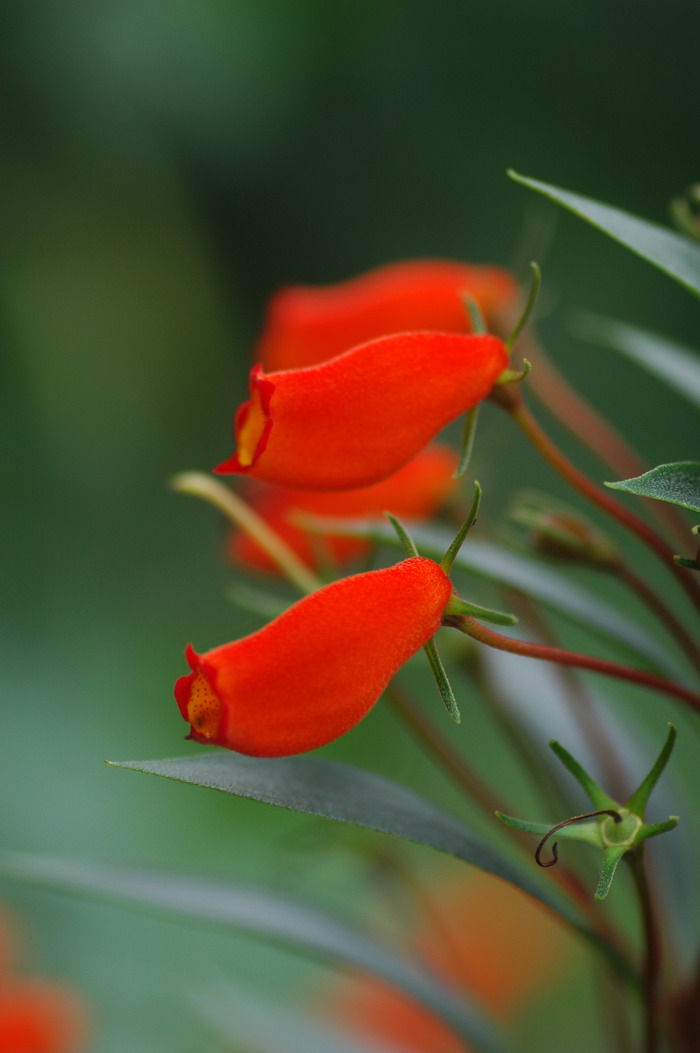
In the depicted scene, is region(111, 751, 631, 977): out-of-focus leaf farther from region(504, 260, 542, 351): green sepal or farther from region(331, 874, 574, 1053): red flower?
region(331, 874, 574, 1053): red flower

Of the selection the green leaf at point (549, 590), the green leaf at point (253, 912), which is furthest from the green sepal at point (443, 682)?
the green leaf at point (253, 912)

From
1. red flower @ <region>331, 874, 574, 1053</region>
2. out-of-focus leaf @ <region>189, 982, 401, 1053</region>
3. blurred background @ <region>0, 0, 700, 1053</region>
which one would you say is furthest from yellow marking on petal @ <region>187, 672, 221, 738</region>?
blurred background @ <region>0, 0, 700, 1053</region>

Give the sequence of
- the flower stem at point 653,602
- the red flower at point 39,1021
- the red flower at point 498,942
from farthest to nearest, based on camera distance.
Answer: the red flower at point 498,942
the red flower at point 39,1021
the flower stem at point 653,602

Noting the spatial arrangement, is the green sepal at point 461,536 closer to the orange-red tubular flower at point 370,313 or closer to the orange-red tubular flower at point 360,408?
the orange-red tubular flower at point 360,408

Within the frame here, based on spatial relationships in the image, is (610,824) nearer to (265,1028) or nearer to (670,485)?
(670,485)

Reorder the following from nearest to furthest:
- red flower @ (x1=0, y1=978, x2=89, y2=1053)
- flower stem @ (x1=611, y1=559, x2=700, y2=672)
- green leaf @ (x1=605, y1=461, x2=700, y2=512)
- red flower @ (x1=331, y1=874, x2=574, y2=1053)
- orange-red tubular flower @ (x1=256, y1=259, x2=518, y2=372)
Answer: green leaf @ (x1=605, y1=461, x2=700, y2=512) → flower stem @ (x1=611, y1=559, x2=700, y2=672) → orange-red tubular flower @ (x1=256, y1=259, x2=518, y2=372) → red flower @ (x1=0, y1=978, x2=89, y2=1053) → red flower @ (x1=331, y1=874, x2=574, y2=1053)

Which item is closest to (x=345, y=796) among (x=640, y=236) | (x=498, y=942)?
(x=640, y=236)

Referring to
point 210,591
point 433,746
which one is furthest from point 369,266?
point 433,746
